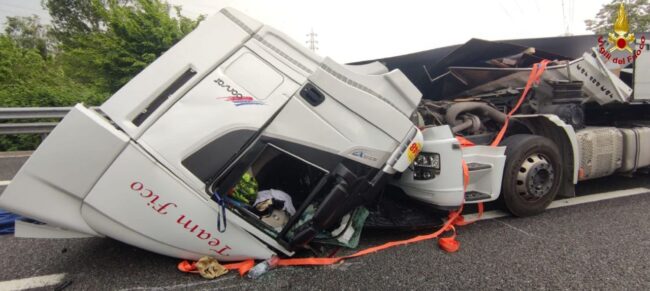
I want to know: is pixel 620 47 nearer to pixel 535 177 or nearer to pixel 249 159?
pixel 535 177

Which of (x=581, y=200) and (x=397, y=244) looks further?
(x=581, y=200)

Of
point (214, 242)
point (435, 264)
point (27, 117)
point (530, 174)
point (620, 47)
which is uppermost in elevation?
point (620, 47)

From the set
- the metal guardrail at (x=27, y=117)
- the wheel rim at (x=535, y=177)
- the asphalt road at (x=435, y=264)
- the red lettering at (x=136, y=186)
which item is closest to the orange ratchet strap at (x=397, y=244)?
the asphalt road at (x=435, y=264)

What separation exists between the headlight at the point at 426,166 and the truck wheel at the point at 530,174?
2.49ft

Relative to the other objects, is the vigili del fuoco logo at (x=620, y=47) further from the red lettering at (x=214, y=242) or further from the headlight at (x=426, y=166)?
the red lettering at (x=214, y=242)

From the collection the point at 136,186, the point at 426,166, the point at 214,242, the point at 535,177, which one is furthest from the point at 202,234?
the point at 535,177

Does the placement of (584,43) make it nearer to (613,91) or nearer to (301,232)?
(613,91)

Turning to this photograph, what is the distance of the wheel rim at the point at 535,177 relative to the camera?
2877 mm

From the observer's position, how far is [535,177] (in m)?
2.91

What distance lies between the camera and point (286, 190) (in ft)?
8.71

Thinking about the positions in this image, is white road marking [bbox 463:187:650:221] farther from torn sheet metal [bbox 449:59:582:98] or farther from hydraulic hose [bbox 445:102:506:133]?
torn sheet metal [bbox 449:59:582:98]

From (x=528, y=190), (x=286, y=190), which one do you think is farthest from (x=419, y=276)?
(x=528, y=190)

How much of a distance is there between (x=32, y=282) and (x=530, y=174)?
373 centimetres

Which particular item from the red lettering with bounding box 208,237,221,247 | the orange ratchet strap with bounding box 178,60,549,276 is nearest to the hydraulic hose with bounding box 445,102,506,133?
the orange ratchet strap with bounding box 178,60,549,276
